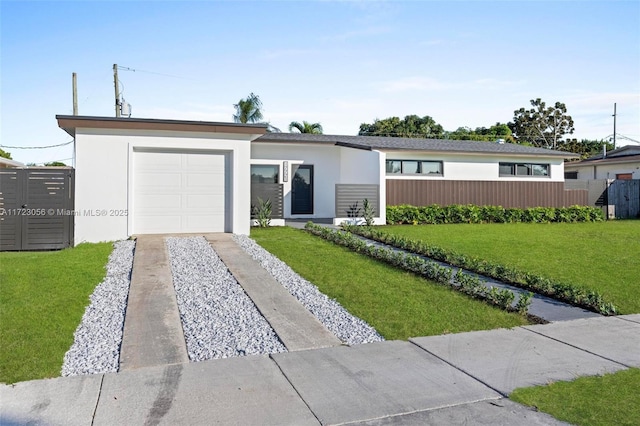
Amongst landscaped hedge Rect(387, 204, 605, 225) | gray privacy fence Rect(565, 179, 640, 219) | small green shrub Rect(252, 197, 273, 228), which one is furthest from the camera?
gray privacy fence Rect(565, 179, 640, 219)

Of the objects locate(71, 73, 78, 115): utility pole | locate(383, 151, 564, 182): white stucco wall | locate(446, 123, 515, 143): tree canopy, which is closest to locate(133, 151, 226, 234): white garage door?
locate(383, 151, 564, 182): white stucco wall

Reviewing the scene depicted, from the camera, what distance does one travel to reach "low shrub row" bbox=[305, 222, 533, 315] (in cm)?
637

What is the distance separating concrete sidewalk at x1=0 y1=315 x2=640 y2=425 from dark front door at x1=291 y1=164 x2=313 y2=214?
13.1 m

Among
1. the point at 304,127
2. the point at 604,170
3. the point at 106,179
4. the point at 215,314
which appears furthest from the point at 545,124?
the point at 215,314

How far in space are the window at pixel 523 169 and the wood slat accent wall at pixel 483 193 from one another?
0.63 metres

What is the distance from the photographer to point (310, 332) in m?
5.34

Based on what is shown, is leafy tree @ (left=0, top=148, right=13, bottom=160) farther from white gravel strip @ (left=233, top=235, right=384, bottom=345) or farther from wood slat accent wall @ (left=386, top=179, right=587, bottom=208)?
white gravel strip @ (left=233, top=235, right=384, bottom=345)

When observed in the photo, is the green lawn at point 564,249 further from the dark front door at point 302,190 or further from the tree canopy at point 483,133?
the tree canopy at point 483,133

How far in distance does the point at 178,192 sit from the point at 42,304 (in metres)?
6.01

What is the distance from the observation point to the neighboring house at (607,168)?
79.4 ft

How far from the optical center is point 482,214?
1808cm

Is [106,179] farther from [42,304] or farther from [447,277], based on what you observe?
[447,277]

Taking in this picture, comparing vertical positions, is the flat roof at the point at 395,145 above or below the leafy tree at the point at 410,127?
below

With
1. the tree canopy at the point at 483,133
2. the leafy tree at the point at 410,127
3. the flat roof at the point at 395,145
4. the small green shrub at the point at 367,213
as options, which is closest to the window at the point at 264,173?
the flat roof at the point at 395,145
